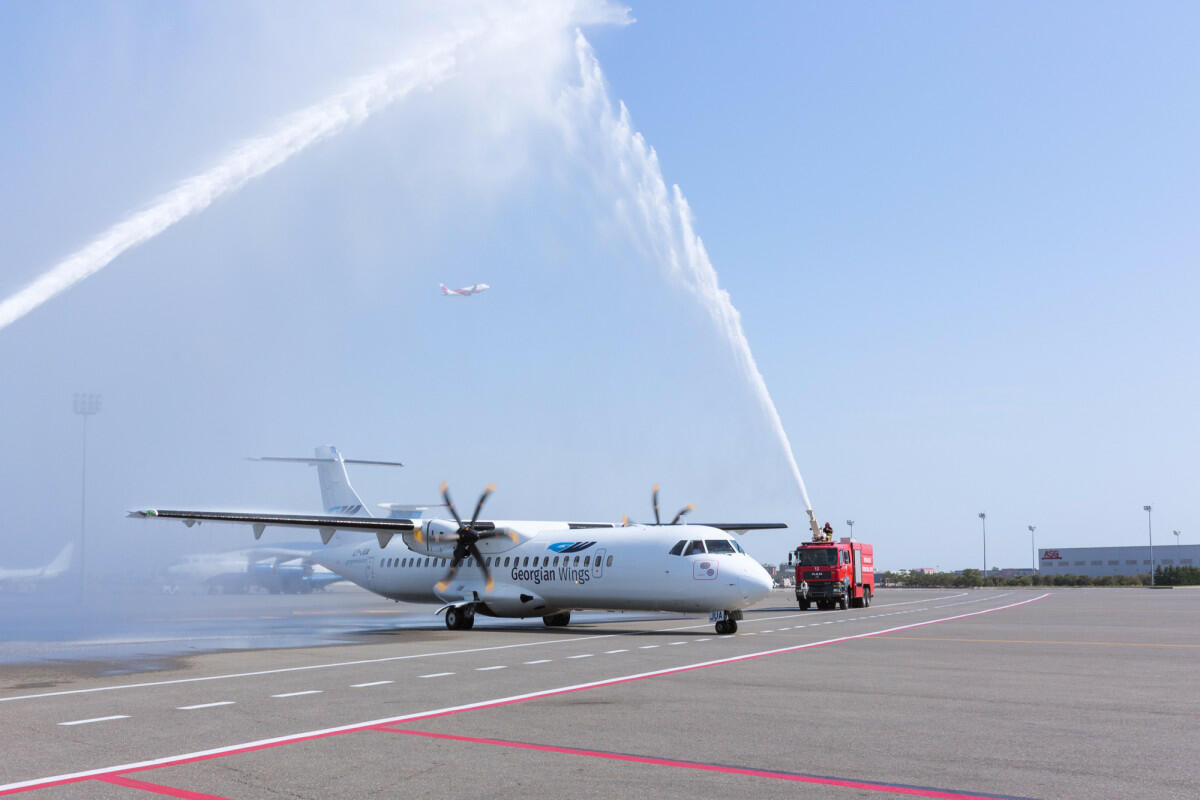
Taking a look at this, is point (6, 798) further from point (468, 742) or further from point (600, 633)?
point (600, 633)

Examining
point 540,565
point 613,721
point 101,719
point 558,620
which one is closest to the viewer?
point 613,721

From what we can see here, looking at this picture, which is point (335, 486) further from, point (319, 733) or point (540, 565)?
point (319, 733)

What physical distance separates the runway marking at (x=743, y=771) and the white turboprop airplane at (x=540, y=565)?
601 inches

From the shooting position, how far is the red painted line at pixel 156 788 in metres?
7.01

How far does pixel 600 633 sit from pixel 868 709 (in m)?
15.2

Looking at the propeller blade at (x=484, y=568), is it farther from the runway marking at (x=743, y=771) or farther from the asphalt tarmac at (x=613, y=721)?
the runway marking at (x=743, y=771)

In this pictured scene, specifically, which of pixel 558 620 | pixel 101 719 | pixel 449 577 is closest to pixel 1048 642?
pixel 558 620

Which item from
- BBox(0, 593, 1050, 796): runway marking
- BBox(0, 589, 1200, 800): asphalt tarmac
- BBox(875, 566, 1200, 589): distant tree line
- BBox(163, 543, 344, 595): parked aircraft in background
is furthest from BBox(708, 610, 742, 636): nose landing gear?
BBox(875, 566, 1200, 589): distant tree line

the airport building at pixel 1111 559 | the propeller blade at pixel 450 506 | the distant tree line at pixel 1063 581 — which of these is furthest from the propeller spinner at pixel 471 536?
the airport building at pixel 1111 559

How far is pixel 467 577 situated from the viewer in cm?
3112

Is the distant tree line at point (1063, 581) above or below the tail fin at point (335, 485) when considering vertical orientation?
below

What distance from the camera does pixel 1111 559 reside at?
13812 centimetres

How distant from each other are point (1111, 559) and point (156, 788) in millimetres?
152598

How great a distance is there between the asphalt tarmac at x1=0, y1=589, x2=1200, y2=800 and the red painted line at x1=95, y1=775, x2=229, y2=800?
3cm
